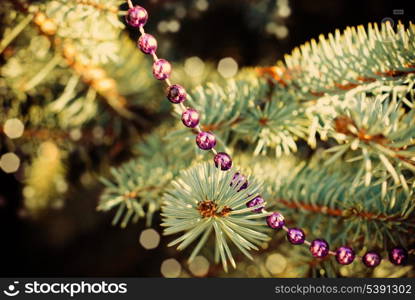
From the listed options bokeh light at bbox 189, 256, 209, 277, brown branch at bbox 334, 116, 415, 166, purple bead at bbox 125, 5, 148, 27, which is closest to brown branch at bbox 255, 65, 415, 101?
brown branch at bbox 334, 116, 415, 166

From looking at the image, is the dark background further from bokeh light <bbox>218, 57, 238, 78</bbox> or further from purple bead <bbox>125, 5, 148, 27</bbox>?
purple bead <bbox>125, 5, 148, 27</bbox>

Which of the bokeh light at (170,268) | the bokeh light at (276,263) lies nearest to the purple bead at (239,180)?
the bokeh light at (276,263)

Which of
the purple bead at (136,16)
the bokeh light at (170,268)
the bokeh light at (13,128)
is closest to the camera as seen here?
the purple bead at (136,16)

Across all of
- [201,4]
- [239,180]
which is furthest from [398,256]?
[201,4]

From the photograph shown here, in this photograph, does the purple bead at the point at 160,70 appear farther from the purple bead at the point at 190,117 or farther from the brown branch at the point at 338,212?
the brown branch at the point at 338,212

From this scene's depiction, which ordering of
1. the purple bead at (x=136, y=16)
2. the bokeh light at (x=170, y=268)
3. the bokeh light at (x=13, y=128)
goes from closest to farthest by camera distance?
the purple bead at (x=136, y=16) < the bokeh light at (x=13, y=128) < the bokeh light at (x=170, y=268)

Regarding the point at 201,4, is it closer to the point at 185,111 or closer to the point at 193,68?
the point at 193,68
